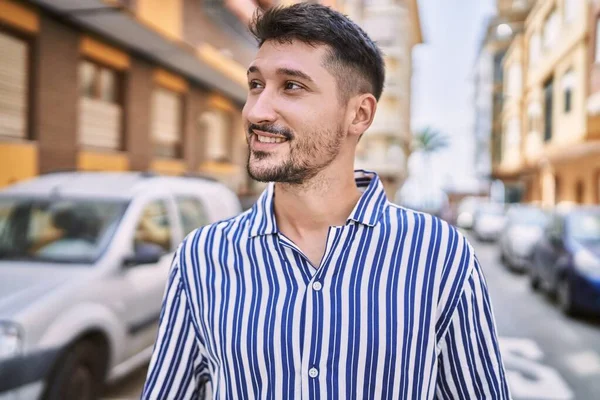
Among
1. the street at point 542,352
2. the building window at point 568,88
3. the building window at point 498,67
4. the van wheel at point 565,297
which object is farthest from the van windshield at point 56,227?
the building window at point 498,67

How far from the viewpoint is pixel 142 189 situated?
4992mm

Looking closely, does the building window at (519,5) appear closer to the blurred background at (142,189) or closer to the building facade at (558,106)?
the building facade at (558,106)

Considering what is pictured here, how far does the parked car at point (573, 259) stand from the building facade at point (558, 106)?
862cm

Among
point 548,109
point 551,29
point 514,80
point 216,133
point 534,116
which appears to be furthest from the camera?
point 514,80

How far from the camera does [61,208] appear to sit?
4758 mm

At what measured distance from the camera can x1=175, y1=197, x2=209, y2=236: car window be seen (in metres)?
5.60

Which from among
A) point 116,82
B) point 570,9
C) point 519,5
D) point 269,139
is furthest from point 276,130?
point 519,5

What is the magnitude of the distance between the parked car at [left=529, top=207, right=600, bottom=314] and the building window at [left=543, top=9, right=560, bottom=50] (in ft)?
50.5

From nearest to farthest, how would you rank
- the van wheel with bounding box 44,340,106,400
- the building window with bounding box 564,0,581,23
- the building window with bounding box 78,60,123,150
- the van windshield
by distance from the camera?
1. the van wheel with bounding box 44,340,106,400
2. the van windshield
3. the building window with bounding box 78,60,123,150
4. the building window with bounding box 564,0,581,23

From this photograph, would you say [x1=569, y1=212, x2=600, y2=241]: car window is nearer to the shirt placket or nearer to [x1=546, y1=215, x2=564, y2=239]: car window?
[x1=546, y1=215, x2=564, y2=239]: car window

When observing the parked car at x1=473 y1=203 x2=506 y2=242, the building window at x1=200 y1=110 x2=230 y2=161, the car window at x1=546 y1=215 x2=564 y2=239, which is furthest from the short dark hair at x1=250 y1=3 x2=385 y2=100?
the parked car at x1=473 y1=203 x2=506 y2=242

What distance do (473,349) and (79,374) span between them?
10.3 ft

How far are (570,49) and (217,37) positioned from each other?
41.7ft

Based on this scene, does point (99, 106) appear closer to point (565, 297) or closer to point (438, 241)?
point (565, 297)
